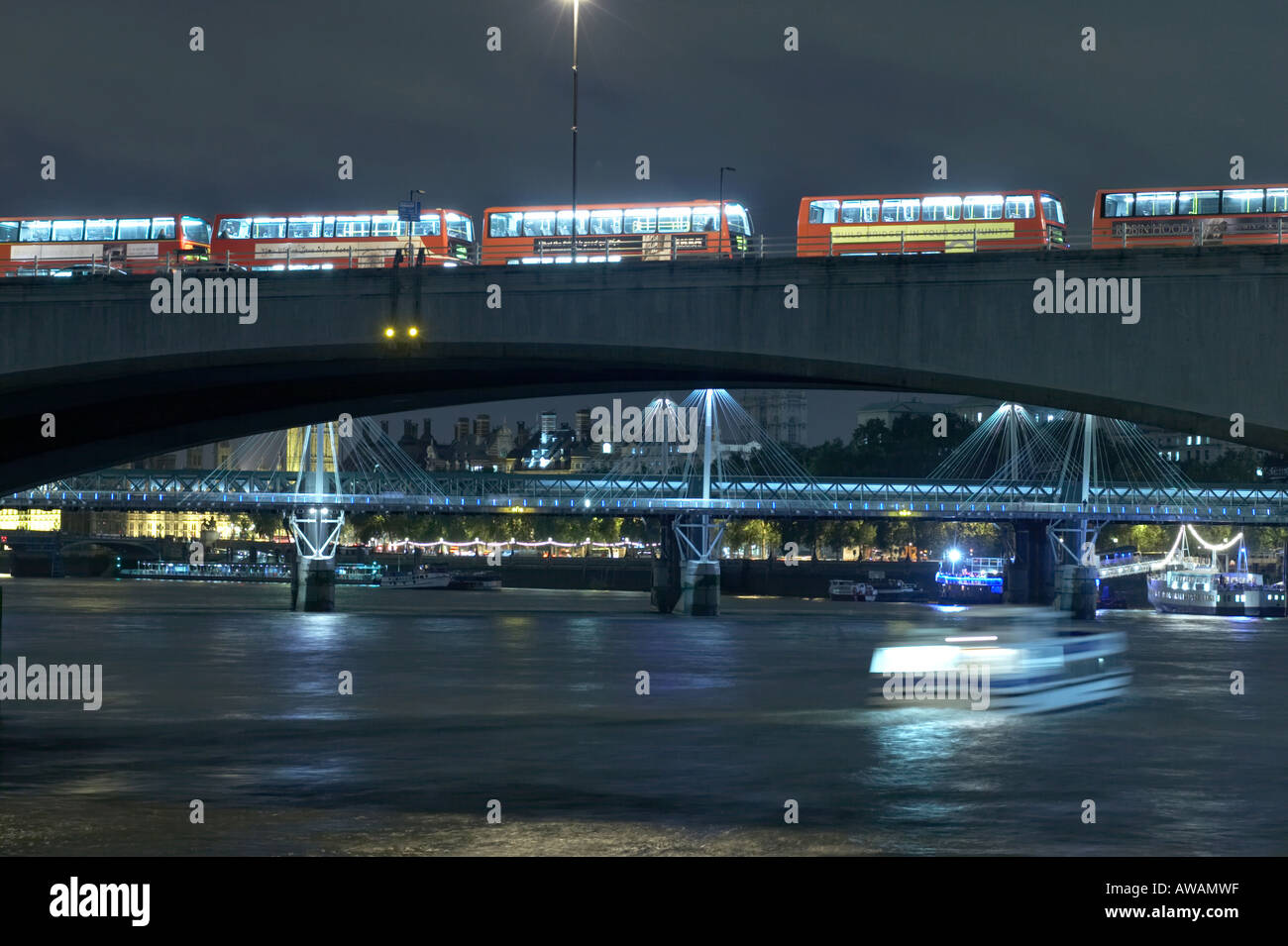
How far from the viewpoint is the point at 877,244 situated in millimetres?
58531

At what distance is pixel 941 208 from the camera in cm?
6144

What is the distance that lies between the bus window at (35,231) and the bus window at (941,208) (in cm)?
3771

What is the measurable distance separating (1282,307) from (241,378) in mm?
30627

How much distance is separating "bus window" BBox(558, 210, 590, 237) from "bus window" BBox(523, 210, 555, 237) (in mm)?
339

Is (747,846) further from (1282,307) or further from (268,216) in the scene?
(268,216)

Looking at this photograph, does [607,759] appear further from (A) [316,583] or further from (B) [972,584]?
(B) [972,584]

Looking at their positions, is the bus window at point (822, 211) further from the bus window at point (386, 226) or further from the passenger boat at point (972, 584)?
the passenger boat at point (972, 584)

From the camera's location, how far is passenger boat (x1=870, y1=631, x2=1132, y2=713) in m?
42.0

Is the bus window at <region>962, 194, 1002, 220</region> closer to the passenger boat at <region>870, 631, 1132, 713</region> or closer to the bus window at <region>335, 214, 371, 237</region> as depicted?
the passenger boat at <region>870, 631, 1132, 713</region>

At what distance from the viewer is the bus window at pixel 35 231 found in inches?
2611

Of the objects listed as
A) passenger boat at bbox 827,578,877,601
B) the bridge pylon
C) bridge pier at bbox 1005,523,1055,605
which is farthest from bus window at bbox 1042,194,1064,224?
passenger boat at bbox 827,578,877,601

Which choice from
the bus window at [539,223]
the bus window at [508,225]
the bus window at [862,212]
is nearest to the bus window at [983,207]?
the bus window at [862,212]

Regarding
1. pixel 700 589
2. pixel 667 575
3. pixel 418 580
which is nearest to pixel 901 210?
pixel 700 589
